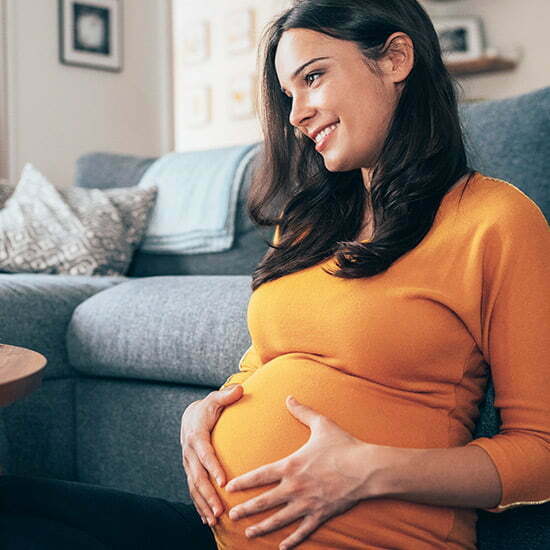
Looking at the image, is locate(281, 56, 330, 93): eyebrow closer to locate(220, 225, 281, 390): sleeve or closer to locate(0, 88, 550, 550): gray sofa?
locate(220, 225, 281, 390): sleeve

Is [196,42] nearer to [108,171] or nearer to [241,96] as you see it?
[241,96]

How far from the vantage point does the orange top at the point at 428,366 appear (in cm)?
87

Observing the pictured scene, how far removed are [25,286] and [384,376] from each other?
1.16 meters

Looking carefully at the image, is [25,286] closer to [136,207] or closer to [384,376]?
[136,207]

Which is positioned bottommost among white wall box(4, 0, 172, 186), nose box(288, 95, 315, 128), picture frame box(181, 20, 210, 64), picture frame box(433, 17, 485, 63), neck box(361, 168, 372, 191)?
neck box(361, 168, 372, 191)

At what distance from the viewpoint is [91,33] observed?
3684 millimetres

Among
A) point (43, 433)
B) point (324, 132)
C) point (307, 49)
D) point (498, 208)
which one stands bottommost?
point (43, 433)

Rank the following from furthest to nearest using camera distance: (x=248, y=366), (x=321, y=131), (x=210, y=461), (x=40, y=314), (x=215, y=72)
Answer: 1. (x=215, y=72)
2. (x=40, y=314)
3. (x=248, y=366)
4. (x=321, y=131)
5. (x=210, y=461)

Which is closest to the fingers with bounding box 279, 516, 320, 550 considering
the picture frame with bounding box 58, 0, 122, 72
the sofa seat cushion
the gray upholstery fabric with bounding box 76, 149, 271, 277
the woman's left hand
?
the woman's left hand

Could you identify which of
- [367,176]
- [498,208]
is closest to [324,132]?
[367,176]

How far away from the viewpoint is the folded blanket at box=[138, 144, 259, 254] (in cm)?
243

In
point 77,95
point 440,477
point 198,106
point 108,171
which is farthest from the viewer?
point 198,106

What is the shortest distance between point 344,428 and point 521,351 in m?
0.22

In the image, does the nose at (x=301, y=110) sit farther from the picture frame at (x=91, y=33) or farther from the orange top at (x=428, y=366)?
the picture frame at (x=91, y=33)
